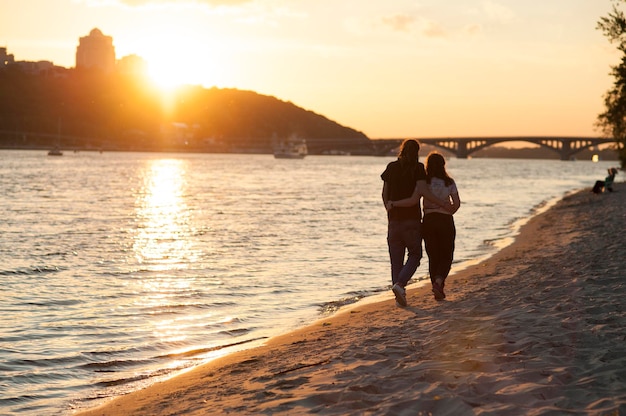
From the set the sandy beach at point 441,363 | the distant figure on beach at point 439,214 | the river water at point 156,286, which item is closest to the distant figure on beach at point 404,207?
the distant figure on beach at point 439,214

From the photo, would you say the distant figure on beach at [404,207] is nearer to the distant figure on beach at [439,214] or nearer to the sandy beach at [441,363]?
the distant figure on beach at [439,214]

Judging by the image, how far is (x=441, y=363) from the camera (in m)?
7.19

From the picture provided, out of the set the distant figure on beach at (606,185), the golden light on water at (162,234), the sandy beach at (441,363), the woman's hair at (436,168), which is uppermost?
the woman's hair at (436,168)

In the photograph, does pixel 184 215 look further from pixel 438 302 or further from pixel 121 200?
pixel 438 302

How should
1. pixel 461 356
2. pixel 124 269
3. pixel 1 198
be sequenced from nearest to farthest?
pixel 461 356 → pixel 124 269 → pixel 1 198

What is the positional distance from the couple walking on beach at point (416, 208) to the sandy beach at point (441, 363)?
0.67 meters

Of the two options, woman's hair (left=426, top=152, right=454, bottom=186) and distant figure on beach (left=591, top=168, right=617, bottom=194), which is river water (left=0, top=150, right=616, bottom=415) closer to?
woman's hair (left=426, top=152, right=454, bottom=186)

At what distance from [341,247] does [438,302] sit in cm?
1106

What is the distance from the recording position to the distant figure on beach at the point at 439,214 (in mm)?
10352

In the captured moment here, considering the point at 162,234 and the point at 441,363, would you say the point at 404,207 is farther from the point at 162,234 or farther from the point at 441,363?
the point at 162,234

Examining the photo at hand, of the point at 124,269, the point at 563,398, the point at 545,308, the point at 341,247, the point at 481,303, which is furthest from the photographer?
A: the point at 341,247

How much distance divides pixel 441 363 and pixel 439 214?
3683 millimetres

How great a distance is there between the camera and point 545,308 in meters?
9.70

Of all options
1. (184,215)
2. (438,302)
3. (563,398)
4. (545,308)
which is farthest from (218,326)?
(184,215)
